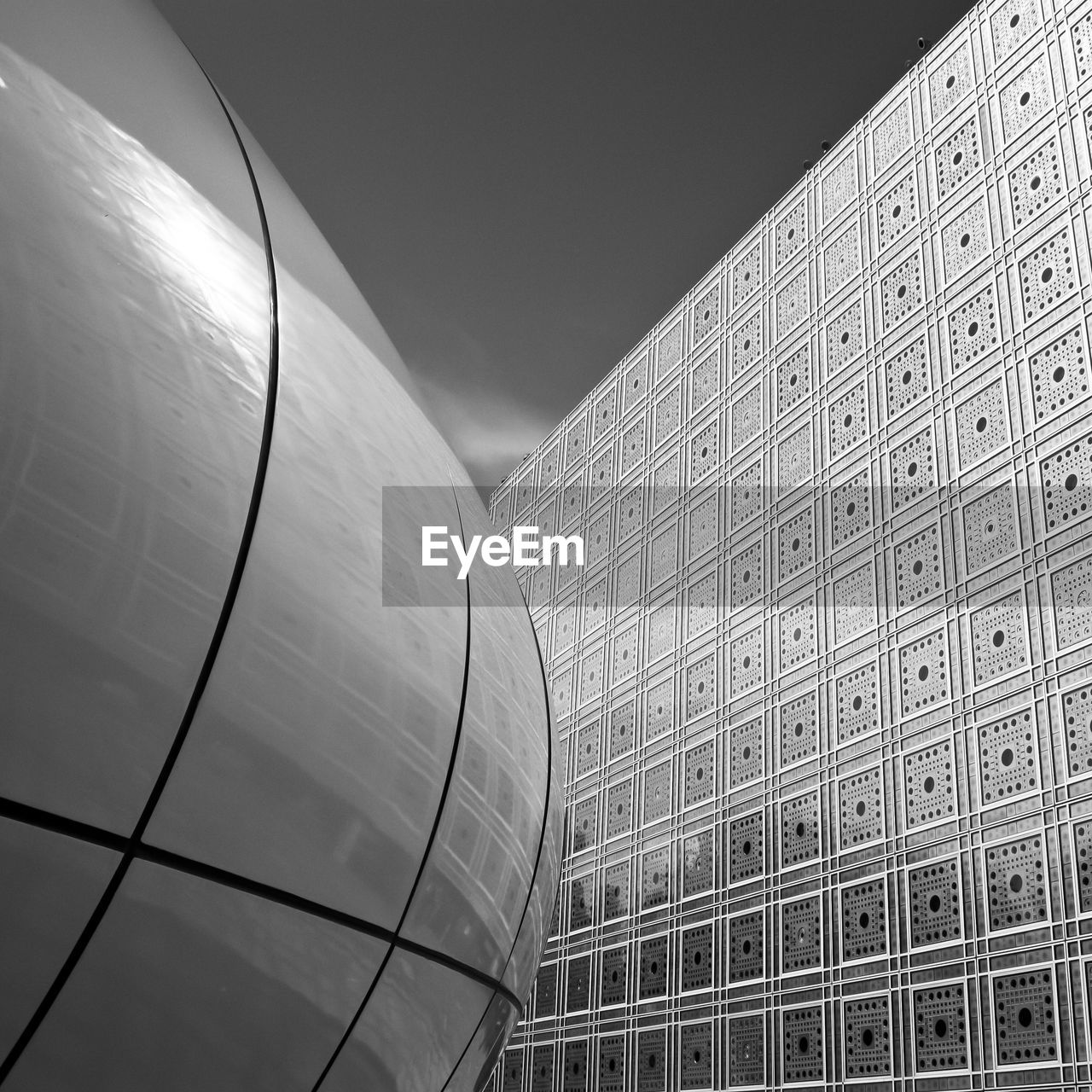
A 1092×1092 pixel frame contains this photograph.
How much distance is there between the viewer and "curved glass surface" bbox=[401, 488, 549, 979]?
168cm

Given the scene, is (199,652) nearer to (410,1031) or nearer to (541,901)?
→ (410,1031)

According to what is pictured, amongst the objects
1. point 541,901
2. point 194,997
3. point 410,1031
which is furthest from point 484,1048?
point 194,997

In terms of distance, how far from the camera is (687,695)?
1738 centimetres

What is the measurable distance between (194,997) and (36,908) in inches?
8.8

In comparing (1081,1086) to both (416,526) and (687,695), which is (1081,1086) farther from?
(416,526)

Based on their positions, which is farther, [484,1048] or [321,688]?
[484,1048]

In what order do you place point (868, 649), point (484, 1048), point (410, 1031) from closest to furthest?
point (410, 1031) → point (484, 1048) → point (868, 649)

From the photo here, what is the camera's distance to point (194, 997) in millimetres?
1332

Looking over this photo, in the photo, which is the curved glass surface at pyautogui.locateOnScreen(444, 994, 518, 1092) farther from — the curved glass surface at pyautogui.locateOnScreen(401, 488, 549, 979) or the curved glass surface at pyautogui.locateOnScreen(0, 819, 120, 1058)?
the curved glass surface at pyautogui.locateOnScreen(0, 819, 120, 1058)

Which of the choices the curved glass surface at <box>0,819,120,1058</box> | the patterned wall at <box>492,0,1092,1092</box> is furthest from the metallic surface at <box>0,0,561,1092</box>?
the patterned wall at <box>492,0,1092,1092</box>

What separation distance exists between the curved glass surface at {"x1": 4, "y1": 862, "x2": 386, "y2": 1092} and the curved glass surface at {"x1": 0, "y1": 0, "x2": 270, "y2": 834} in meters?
0.13

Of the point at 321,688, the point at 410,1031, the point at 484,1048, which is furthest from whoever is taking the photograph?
the point at 484,1048

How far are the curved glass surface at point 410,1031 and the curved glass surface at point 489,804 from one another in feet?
0.14

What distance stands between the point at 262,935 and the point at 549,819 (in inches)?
31.2
